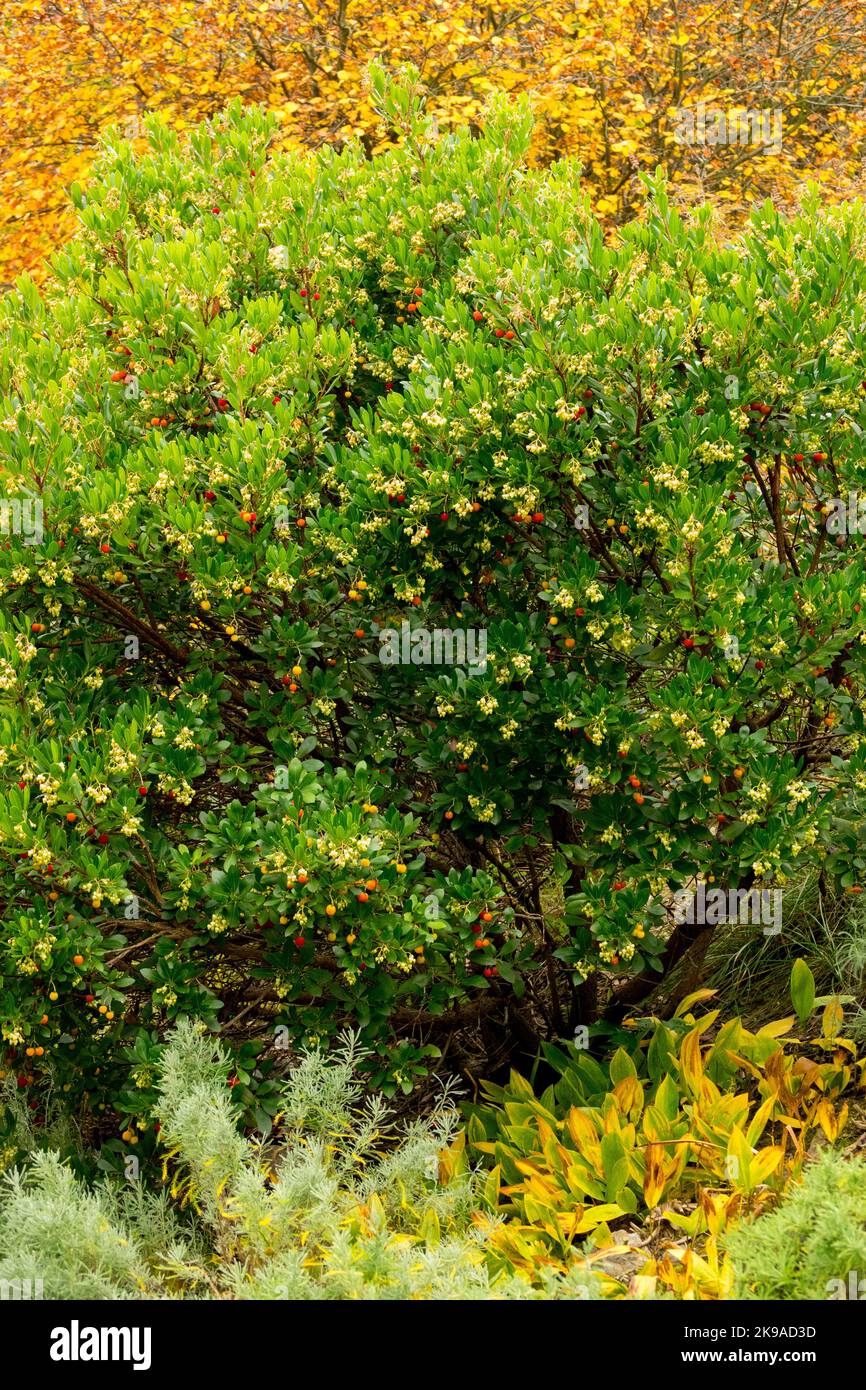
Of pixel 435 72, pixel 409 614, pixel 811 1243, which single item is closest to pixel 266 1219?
pixel 811 1243

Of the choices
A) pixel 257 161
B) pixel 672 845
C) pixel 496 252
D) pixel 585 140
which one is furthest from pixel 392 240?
pixel 585 140

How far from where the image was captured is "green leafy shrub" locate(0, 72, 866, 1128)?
3838mm

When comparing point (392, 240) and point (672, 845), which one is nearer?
point (672, 845)

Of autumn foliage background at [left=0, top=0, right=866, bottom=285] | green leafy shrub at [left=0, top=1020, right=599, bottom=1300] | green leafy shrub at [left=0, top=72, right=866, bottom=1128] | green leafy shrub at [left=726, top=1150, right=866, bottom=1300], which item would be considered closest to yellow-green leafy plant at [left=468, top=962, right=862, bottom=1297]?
green leafy shrub at [left=726, top=1150, right=866, bottom=1300]

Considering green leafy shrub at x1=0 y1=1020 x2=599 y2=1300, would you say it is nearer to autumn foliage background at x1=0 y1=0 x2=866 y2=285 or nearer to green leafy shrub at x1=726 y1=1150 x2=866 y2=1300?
green leafy shrub at x1=726 y1=1150 x2=866 y2=1300

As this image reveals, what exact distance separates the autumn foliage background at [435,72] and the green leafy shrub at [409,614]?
6557 millimetres

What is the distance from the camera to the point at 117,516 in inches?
149

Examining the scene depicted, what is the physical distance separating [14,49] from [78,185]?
8.45 metres

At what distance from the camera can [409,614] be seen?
4.32m

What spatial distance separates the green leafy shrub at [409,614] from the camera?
384 cm

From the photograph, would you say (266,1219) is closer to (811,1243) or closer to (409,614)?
(811,1243)

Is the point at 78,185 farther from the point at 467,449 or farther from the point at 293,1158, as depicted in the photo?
the point at 293,1158

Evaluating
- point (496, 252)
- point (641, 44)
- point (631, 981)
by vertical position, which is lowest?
point (631, 981)

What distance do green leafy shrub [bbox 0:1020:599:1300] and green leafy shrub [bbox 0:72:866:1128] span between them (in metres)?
0.29
